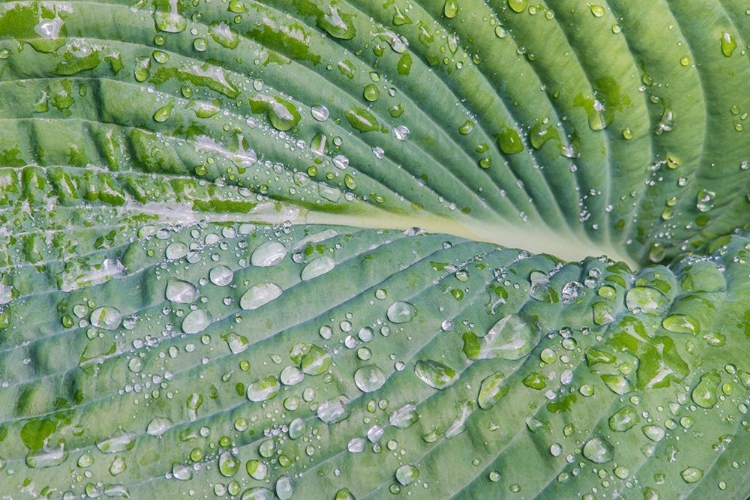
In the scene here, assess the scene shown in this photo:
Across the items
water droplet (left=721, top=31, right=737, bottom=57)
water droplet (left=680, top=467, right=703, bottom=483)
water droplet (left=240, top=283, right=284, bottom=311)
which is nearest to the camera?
water droplet (left=680, top=467, right=703, bottom=483)

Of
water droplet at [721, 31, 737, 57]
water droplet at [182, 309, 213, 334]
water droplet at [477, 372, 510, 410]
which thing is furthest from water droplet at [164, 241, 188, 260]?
water droplet at [721, 31, 737, 57]

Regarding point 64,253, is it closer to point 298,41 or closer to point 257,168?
point 257,168

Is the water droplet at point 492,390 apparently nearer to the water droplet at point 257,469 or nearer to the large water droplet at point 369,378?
the large water droplet at point 369,378

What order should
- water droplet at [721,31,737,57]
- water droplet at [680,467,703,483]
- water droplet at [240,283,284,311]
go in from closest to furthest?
1. water droplet at [680,467,703,483]
2. water droplet at [240,283,284,311]
3. water droplet at [721,31,737,57]

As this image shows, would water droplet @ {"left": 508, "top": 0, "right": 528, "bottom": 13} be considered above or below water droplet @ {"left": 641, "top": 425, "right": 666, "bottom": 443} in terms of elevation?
above

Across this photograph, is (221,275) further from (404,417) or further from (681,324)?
(681,324)

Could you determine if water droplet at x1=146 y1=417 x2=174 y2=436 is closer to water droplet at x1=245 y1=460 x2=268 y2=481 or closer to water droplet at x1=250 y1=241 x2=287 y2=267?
water droplet at x1=245 y1=460 x2=268 y2=481

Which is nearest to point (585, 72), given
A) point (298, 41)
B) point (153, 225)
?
point (298, 41)
